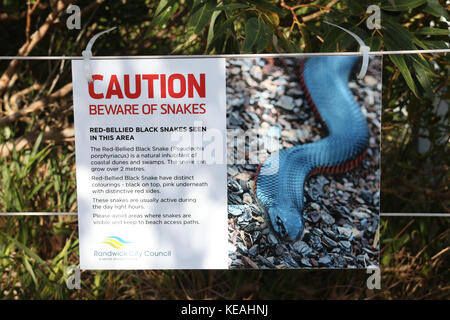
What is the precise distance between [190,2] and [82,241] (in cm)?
102

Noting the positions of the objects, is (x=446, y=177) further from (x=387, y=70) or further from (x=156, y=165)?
(x=156, y=165)

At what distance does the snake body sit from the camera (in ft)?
5.71

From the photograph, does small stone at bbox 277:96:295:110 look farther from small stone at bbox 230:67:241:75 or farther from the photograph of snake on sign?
small stone at bbox 230:67:241:75

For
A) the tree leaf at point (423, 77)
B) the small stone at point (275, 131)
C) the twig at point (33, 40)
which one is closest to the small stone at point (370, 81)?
the tree leaf at point (423, 77)

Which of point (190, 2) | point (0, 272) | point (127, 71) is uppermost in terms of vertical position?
point (190, 2)

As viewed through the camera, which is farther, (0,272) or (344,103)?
(0,272)

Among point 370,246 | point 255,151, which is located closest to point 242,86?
point 255,151

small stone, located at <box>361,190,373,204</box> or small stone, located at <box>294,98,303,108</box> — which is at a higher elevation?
small stone, located at <box>294,98,303,108</box>

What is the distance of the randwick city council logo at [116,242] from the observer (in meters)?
1.83

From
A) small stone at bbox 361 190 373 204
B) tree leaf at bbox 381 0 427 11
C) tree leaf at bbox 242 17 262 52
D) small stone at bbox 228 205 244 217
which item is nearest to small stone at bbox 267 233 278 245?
small stone at bbox 228 205 244 217

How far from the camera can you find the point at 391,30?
1.82 metres

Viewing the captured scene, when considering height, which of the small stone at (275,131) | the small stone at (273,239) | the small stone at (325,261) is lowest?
the small stone at (325,261)

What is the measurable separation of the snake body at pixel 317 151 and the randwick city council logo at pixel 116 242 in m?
0.54

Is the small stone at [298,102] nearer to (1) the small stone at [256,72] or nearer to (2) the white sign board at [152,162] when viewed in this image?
(1) the small stone at [256,72]
